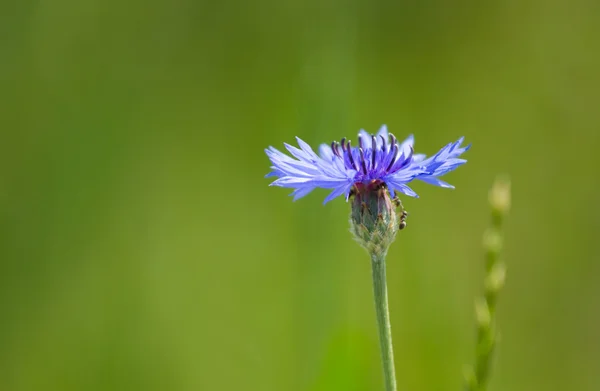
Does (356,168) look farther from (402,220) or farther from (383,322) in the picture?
(383,322)

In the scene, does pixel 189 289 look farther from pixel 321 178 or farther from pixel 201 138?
pixel 321 178

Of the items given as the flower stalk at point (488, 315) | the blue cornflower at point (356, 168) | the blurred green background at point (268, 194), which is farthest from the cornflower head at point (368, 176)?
the blurred green background at point (268, 194)

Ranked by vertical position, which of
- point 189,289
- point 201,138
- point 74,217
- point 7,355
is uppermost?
point 201,138

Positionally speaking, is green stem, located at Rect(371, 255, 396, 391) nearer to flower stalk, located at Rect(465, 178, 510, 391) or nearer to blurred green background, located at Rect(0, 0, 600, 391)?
flower stalk, located at Rect(465, 178, 510, 391)

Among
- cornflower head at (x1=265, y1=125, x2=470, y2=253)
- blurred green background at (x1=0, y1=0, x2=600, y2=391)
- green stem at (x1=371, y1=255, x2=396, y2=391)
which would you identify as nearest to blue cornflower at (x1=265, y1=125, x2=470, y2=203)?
cornflower head at (x1=265, y1=125, x2=470, y2=253)

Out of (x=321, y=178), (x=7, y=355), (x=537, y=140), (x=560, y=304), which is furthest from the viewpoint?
(x=537, y=140)

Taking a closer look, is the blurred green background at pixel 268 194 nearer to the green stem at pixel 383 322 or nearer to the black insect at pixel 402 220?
the black insect at pixel 402 220

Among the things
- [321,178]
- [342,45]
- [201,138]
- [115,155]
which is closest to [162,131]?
[201,138]
